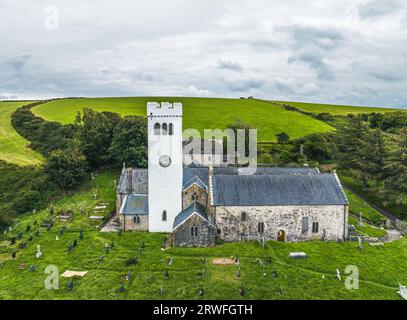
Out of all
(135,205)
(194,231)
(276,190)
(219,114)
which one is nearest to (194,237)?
(194,231)

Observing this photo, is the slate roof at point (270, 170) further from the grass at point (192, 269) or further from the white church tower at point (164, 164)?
the grass at point (192, 269)

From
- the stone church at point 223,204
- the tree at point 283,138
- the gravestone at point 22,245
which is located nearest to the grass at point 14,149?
the gravestone at point 22,245

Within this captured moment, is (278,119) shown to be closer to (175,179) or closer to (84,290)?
(175,179)

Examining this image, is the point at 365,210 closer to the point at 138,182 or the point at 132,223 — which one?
the point at 138,182

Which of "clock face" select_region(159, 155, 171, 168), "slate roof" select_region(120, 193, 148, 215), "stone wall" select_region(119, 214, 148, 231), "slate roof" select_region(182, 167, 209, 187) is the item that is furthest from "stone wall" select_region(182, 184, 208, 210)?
"stone wall" select_region(119, 214, 148, 231)

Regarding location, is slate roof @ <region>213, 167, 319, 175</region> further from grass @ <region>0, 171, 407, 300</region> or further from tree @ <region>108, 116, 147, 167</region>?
tree @ <region>108, 116, 147, 167</region>
